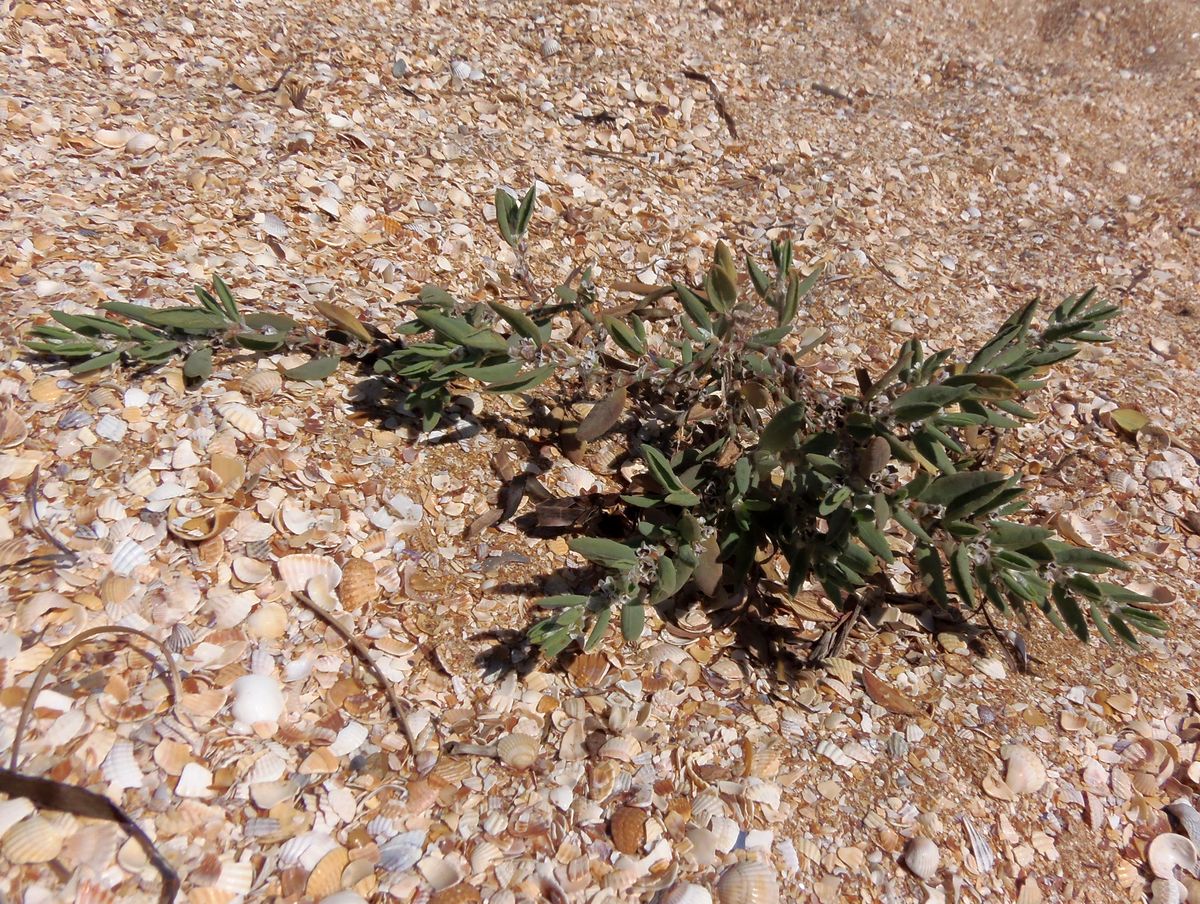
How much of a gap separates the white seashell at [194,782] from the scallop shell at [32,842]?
0.44 ft

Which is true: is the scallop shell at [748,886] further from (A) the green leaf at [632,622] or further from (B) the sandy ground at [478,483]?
(A) the green leaf at [632,622]

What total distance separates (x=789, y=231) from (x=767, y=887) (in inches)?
65.1

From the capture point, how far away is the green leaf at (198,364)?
1448 millimetres

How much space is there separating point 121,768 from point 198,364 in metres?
0.66

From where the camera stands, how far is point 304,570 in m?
1.33

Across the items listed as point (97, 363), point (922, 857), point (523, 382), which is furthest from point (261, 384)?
point (922, 857)

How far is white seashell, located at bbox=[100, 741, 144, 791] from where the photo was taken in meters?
1.06

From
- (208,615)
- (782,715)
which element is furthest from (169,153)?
(782,715)

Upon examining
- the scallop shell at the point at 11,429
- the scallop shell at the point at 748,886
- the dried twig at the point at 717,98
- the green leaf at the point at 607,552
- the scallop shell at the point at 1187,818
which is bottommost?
the scallop shell at the point at 11,429

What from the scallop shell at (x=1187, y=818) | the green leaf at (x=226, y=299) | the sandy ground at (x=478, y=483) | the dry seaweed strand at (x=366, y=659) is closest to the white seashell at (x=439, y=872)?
the sandy ground at (x=478, y=483)

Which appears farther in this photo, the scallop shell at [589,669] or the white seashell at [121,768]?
the scallop shell at [589,669]

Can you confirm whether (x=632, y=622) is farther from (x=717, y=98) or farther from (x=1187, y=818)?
(x=717, y=98)

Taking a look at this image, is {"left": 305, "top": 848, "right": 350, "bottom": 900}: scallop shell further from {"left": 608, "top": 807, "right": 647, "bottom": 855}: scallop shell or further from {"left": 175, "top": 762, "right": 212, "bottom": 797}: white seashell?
{"left": 608, "top": 807, "right": 647, "bottom": 855}: scallop shell

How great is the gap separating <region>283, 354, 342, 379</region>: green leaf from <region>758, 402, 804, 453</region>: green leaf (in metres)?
0.75
